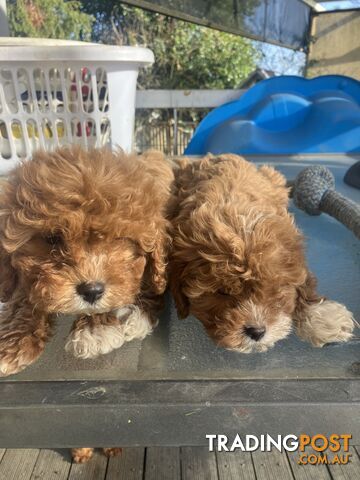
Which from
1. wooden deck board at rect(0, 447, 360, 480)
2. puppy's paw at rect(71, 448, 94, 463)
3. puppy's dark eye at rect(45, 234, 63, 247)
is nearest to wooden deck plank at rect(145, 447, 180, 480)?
wooden deck board at rect(0, 447, 360, 480)

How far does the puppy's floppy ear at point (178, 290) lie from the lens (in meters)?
1.61

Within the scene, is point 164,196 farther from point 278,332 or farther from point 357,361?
point 357,361

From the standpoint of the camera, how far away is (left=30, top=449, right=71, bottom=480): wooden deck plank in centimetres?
301

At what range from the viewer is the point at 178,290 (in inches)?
63.8

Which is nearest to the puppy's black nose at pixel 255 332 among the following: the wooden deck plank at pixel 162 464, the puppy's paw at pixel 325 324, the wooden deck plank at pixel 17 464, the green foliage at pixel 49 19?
the puppy's paw at pixel 325 324

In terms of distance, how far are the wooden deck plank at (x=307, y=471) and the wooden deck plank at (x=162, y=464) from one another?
0.81 meters

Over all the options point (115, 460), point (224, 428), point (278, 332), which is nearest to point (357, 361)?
point (278, 332)

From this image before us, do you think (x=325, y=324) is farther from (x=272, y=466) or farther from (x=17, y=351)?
(x=272, y=466)

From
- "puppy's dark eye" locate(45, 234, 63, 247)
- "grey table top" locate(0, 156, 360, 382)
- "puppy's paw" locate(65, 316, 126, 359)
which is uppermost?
"puppy's dark eye" locate(45, 234, 63, 247)

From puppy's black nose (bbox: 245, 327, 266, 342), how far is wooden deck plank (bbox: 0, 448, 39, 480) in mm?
2512

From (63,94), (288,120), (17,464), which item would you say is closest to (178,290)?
(63,94)

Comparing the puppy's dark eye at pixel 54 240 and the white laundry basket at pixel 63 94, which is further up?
the white laundry basket at pixel 63 94

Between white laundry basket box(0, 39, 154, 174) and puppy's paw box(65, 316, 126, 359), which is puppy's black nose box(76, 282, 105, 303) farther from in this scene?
white laundry basket box(0, 39, 154, 174)

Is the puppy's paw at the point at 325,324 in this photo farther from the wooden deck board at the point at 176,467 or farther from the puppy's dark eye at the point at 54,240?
the wooden deck board at the point at 176,467
